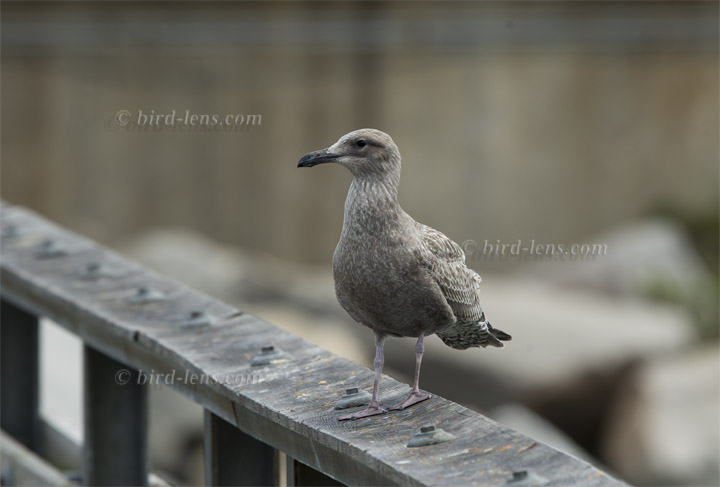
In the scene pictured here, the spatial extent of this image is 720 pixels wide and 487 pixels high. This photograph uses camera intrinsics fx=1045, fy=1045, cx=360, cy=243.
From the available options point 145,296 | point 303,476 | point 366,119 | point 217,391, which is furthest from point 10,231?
point 366,119

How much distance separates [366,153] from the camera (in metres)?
2.61

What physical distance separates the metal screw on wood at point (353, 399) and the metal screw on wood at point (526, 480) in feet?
2.07

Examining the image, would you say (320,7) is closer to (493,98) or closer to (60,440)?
(493,98)

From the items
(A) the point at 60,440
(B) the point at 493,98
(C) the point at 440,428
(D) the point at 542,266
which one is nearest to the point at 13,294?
(A) the point at 60,440

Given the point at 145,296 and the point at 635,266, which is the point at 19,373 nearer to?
the point at 145,296

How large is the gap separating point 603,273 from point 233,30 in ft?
17.0

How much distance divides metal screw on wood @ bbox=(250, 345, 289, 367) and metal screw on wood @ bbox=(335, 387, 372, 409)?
0.30 meters

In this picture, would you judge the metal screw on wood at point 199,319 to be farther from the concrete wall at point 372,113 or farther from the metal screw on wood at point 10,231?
the concrete wall at point 372,113

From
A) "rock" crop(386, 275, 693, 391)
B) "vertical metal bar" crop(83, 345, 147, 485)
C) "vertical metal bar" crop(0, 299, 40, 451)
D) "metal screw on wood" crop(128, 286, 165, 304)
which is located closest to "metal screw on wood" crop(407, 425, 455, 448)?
"metal screw on wood" crop(128, 286, 165, 304)

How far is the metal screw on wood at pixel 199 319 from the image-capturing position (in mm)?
3247

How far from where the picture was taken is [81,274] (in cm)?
386

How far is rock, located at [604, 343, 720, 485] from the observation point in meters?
6.99

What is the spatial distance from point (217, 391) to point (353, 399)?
40cm

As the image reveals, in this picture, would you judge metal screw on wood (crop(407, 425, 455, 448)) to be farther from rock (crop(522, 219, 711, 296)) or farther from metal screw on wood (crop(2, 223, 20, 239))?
rock (crop(522, 219, 711, 296))
